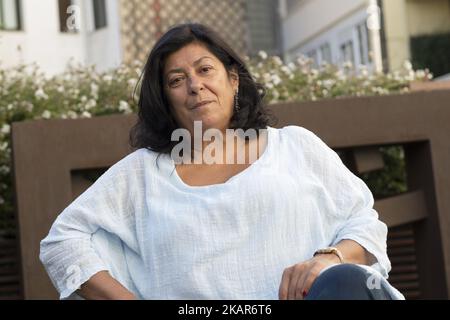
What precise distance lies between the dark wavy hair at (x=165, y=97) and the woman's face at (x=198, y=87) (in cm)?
2

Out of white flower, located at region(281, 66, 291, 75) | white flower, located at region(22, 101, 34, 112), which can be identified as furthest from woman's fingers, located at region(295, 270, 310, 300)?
white flower, located at region(281, 66, 291, 75)

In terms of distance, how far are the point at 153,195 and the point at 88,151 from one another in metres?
1.55

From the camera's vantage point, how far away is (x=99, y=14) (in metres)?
15.9

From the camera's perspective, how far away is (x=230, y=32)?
54.7 feet

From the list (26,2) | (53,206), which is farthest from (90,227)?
(26,2)

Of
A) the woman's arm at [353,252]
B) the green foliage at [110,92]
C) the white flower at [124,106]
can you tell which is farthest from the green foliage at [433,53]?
the woman's arm at [353,252]

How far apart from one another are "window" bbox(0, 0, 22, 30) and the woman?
41.0 ft

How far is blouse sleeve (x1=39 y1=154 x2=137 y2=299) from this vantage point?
2.79 meters

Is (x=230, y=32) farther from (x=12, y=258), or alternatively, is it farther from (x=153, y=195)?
(x=153, y=195)

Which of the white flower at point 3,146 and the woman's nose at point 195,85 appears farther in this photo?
the white flower at point 3,146

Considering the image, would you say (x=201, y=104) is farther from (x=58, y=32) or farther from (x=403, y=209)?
(x=58, y=32)

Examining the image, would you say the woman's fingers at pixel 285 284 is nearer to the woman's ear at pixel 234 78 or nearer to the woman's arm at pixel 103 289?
the woman's arm at pixel 103 289

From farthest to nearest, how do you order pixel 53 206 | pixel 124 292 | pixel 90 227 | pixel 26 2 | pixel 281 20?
pixel 281 20
pixel 26 2
pixel 53 206
pixel 90 227
pixel 124 292

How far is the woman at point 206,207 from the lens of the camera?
2754 mm
